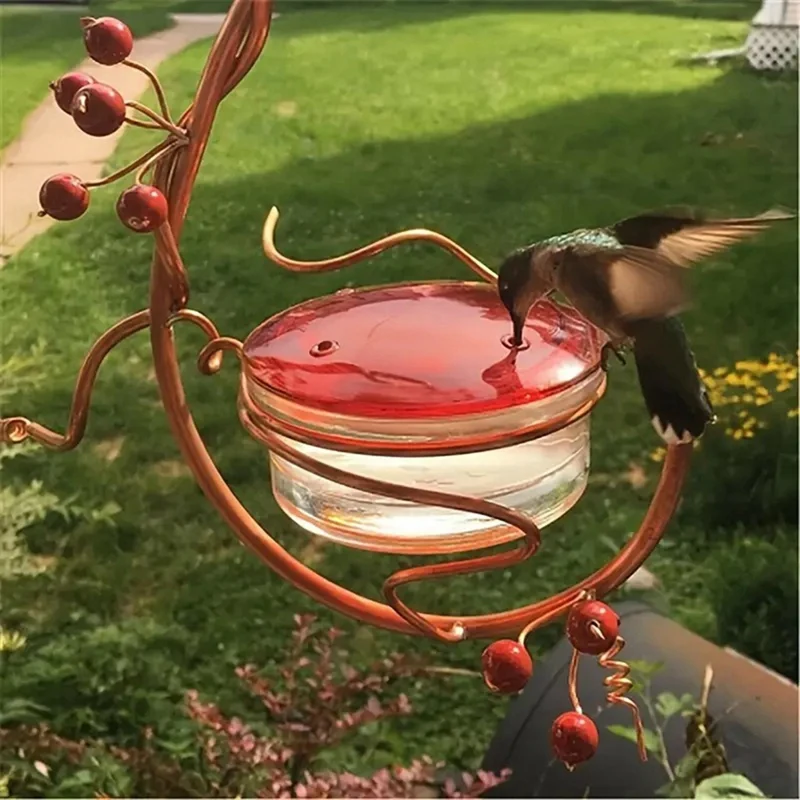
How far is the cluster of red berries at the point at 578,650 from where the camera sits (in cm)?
41

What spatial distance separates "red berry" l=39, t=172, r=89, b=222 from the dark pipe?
741mm

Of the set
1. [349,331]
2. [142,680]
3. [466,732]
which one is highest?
[349,331]

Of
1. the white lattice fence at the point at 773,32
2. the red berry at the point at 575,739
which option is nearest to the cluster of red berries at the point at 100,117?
the red berry at the point at 575,739

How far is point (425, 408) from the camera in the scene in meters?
0.42

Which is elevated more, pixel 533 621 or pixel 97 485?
pixel 533 621

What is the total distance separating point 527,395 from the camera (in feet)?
1.39

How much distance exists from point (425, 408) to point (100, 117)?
174 millimetres

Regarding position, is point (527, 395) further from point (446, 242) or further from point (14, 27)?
point (14, 27)

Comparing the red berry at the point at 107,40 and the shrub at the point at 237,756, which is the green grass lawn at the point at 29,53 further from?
the red berry at the point at 107,40

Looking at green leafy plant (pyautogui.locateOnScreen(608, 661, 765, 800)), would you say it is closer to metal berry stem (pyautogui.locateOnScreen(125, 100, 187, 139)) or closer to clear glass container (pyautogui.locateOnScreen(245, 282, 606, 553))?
clear glass container (pyautogui.locateOnScreen(245, 282, 606, 553))

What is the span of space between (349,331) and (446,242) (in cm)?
10

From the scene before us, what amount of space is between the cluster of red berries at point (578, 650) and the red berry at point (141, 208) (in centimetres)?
23

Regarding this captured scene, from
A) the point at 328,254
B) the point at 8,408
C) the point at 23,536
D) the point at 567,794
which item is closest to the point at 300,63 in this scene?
the point at 328,254

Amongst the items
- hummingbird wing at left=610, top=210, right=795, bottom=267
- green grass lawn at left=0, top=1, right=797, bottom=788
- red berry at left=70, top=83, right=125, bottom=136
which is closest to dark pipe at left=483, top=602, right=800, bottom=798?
green grass lawn at left=0, top=1, right=797, bottom=788
